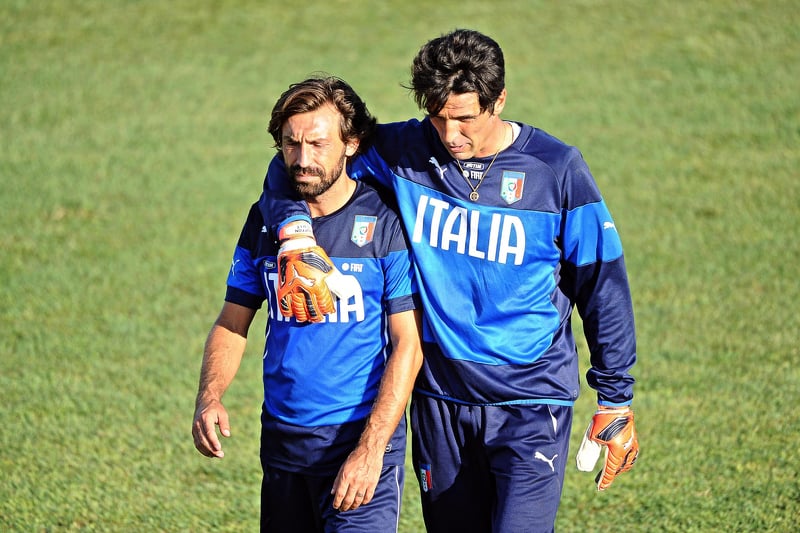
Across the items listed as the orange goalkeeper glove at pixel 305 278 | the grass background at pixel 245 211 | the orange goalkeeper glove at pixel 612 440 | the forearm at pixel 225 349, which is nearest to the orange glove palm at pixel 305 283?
the orange goalkeeper glove at pixel 305 278

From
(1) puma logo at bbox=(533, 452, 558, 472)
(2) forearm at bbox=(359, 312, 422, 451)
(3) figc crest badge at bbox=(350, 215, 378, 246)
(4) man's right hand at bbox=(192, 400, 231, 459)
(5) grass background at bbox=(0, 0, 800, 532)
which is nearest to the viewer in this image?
(2) forearm at bbox=(359, 312, 422, 451)

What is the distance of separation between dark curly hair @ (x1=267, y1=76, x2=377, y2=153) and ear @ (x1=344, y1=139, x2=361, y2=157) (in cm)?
1

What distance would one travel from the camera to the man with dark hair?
13.0 ft

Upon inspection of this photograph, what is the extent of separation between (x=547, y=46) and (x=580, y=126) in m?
2.12

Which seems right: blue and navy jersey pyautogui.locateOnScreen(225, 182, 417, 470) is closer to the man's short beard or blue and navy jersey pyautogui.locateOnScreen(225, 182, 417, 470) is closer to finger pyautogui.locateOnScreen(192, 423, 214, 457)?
the man's short beard

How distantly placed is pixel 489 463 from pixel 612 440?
1.65 ft

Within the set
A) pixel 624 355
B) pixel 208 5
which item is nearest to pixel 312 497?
pixel 624 355

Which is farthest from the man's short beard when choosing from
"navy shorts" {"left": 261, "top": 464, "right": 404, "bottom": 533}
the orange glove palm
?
"navy shorts" {"left": 261, "top": 464, "right": 404, "bottom": 533}

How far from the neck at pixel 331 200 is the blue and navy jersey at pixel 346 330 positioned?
0.09 feet

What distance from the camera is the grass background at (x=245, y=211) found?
6.28 meters

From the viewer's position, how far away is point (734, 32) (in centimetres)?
1366

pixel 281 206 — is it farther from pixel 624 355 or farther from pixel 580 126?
pixel 580 126

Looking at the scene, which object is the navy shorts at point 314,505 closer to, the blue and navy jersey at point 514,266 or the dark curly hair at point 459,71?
the blue and navy jersey at point 514,266

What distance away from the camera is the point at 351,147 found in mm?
4113
